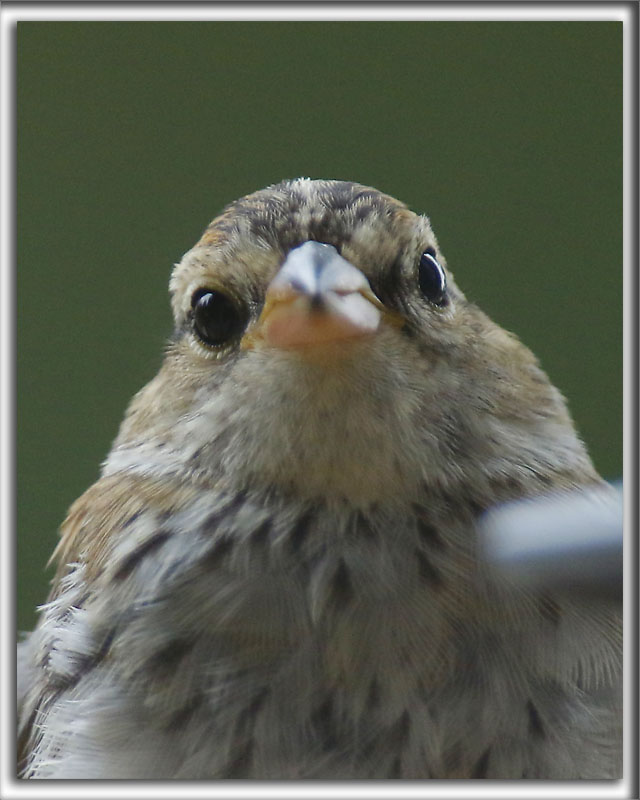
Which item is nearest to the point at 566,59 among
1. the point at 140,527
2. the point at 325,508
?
the point at 325,508

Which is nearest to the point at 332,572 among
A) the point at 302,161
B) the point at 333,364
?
the point at 333,364

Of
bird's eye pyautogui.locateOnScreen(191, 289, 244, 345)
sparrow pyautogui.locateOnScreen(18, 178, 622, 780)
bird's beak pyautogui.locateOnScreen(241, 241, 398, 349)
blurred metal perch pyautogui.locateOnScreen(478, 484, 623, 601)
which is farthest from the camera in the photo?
bird's eye pyautogui.locateOnScreen(191, 289, 244, 345)

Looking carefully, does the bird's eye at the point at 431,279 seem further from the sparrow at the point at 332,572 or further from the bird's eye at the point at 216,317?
the bird's eye at the point at 216,317

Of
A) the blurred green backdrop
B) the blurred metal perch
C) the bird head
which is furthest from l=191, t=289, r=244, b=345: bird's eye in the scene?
the blurred metal perch

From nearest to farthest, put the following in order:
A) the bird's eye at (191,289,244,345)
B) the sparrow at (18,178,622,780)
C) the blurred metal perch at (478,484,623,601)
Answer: the blurred metal perch at (478,484,623,601) < the sparrow at (18,178,622,780) < the bird's eye at (191,289,244,345)

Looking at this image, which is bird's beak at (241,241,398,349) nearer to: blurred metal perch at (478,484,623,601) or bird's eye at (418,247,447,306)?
bird's eye at (418,247,447,306)

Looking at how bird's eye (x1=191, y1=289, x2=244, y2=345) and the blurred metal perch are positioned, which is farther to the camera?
bird's eye (x1=191, y1=289, x2=244, y2=345)
